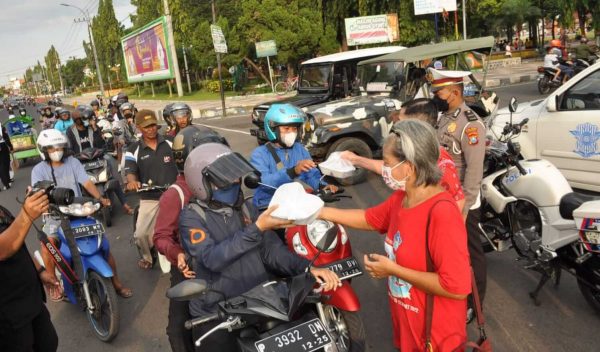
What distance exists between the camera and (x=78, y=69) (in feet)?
363

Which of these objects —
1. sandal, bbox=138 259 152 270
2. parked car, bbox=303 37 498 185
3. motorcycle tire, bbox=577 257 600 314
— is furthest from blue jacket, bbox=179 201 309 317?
parked car, bbox=303 37 498 185

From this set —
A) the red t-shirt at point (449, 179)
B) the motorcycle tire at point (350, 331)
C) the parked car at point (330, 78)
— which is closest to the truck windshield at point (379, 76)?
the parked car at point (330, 78)

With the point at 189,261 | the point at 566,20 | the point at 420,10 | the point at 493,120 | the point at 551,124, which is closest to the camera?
the point at 189,261

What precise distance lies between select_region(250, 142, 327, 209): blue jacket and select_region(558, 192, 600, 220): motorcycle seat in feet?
5.78

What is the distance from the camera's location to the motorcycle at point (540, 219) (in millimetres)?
3264

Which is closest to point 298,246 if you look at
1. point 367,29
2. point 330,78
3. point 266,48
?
point 330,78

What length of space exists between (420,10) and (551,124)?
892 inches

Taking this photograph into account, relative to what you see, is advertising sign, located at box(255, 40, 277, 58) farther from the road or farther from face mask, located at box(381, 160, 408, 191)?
face mask, located at box(381, 160, 408, 191)

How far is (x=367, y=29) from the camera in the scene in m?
27.5

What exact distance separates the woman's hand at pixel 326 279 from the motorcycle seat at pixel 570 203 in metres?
2.01

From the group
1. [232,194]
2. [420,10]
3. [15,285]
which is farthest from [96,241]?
[420,10]

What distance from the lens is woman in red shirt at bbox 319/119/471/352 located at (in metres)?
1.90

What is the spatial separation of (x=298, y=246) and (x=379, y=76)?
21.6 ft

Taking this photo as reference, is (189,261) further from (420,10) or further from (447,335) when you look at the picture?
(420,10)
